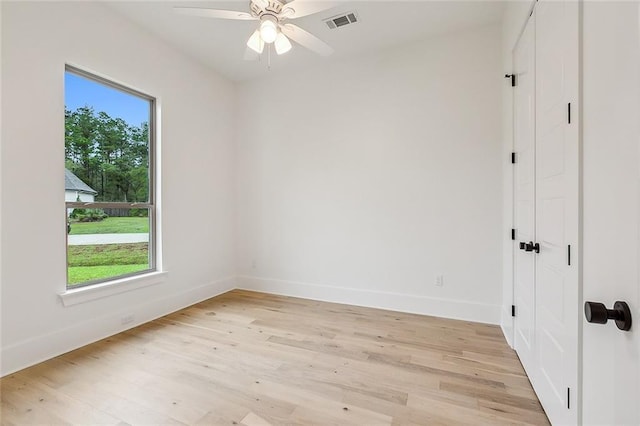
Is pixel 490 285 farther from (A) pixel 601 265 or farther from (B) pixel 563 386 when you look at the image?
(A) pixel 601 265

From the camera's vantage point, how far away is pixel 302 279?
3939mm

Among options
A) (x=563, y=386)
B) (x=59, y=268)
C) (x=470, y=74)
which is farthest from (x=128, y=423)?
(x=470, y=74)

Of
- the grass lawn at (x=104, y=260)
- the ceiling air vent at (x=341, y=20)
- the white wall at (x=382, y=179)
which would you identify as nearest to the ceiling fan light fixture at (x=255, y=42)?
the ceiling air vent at (x=341, y=20)

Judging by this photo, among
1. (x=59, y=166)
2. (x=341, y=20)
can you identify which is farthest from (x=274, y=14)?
(x=59, y=166)

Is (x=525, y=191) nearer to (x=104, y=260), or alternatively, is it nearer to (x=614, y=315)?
(x=614, y=315)

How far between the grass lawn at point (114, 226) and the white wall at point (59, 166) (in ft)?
0.58

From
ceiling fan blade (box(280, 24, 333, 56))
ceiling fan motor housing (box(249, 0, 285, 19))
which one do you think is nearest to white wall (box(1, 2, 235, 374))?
ceiling fan motor housing (box(249, 0, 285, 19))

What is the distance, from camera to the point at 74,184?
2.59 meters

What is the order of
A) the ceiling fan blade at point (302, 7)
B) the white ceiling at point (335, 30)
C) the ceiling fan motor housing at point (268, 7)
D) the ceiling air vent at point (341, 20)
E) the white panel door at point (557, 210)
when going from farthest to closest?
the ceiling air vent at point (341, 20)
the white ceiling at point (335, 30)
the ceiling fan motor housing at point (268, 7)
the ceiling fan blade at point (302, 7)
the white panel door at point (557, 210)

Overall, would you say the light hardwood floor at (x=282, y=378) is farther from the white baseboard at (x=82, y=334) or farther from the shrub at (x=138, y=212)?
the shrub at (x=138, y=212)

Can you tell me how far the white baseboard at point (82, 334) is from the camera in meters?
2.12

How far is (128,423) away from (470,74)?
4.11m

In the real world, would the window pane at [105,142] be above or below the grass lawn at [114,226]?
above

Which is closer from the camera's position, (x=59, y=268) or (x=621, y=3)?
(x=621, y=3)
